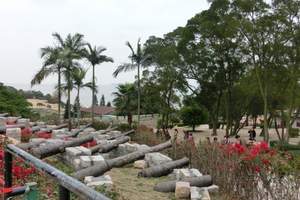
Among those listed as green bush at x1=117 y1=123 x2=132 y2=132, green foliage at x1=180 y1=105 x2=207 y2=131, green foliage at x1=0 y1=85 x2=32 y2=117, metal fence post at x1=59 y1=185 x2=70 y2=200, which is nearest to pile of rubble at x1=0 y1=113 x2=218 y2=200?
metal fence post at x1=59 y1=185 x2=70 y2=200

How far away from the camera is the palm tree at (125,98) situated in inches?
1737

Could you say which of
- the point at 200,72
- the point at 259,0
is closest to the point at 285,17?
the point at 259,0

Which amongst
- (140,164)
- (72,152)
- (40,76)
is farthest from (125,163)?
(40,76)

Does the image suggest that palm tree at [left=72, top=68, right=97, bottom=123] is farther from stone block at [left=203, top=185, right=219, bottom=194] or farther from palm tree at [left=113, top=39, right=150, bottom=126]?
stone block at [left=203, top=185, right=219, bottom=194]

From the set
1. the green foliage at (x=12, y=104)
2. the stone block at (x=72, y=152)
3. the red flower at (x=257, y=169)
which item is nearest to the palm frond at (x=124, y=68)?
the green foliage at (x=12, y=104)

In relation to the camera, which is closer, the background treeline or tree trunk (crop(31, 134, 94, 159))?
tree trunk (crop(31, 134, 94, 159))

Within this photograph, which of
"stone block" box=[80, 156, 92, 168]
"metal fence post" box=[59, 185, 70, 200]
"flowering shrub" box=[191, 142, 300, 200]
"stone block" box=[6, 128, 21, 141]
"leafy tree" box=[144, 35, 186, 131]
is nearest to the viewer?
"metal fence post" box=[59, 185, 70, 200]

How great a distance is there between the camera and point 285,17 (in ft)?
94.4

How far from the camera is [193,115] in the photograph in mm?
51750

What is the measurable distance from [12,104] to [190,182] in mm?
23584

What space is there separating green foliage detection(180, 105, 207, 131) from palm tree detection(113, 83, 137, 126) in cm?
675

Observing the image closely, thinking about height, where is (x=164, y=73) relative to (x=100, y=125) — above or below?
above

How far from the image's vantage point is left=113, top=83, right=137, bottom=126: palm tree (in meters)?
44.1

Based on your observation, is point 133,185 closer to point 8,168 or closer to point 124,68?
point 8,168
